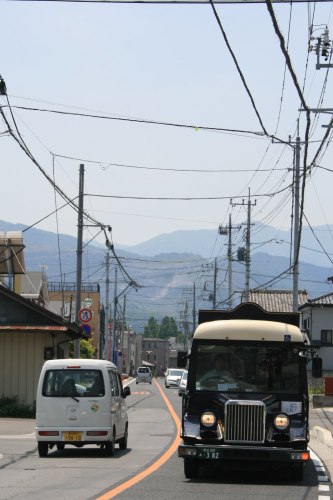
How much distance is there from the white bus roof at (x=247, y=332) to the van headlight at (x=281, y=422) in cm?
132

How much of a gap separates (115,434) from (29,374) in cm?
1406

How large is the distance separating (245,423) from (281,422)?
570 millimetres

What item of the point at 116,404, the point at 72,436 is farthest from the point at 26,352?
the point at 72,436

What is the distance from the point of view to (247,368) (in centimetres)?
1527

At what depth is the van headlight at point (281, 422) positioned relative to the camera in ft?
48.2

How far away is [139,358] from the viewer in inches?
7638

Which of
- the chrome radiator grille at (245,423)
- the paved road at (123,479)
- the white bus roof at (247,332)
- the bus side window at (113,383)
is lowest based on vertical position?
the paved road at (123,479)

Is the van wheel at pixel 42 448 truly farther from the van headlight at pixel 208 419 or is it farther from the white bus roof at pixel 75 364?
the van headlight at pixel 208 419

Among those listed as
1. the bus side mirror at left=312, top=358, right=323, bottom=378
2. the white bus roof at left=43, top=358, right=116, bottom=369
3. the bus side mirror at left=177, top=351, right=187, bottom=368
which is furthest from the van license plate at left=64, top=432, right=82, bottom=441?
the bus side mirror at left=312, top=358, right=323, bottom=378

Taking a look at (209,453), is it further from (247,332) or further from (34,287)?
(34,287)

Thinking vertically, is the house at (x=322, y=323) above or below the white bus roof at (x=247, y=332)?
above

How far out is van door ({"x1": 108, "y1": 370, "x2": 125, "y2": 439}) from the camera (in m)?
19.7

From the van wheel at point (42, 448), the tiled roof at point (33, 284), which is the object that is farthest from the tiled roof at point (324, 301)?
the van wheel at point (42, 448)

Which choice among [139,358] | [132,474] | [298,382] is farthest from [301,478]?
[139,358]
